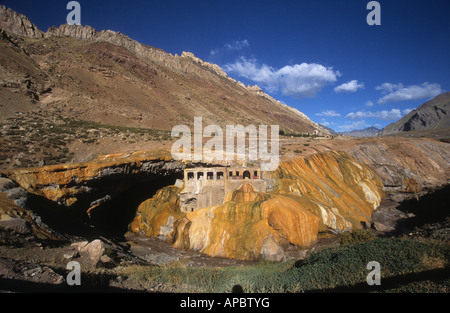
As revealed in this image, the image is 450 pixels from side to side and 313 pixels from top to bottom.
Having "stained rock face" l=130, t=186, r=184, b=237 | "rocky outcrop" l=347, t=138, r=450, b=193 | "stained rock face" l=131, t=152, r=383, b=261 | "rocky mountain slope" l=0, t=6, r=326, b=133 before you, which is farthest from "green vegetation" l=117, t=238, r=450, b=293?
"rocky mountain slope" l=0, t=6, r=326, b=133

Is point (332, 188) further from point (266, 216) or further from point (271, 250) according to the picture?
point (271, 250)

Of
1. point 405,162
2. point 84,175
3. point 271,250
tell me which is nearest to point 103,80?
point 84,175

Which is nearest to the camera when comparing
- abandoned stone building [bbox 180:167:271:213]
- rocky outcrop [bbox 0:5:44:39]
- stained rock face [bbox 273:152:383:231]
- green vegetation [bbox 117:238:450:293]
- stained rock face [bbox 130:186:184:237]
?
green vegetation [bbox 117:238:450:293]

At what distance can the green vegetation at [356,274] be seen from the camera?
6555 mm

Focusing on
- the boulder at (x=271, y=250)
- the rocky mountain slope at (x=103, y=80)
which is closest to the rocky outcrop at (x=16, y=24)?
the rocky mountain slope at (x=103, y=80)

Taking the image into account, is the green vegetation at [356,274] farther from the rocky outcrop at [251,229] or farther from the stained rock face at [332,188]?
the stained rock face at [332,188]

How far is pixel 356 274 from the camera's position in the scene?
761cm

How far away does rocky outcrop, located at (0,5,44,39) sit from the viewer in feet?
A: 192

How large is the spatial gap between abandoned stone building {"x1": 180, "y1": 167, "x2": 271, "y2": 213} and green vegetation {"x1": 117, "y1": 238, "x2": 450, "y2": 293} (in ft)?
32.6

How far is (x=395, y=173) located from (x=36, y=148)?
154 feet

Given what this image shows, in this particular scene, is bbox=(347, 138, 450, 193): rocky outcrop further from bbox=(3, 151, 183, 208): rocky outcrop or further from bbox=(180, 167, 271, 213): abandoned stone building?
bbox=(3, 151, 183, 208): rocky outcrop

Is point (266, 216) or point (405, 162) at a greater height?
point (405, 162)

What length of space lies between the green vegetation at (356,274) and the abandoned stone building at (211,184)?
9925mm

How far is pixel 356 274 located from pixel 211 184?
14.0 metres
